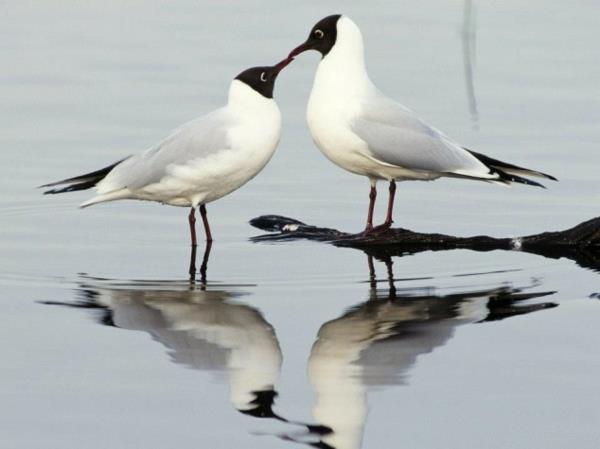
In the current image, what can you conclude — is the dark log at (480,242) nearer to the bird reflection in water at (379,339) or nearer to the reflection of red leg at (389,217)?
the reflection of red leg at (389,217)

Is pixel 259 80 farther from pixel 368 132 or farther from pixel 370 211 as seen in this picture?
pixel 370 211

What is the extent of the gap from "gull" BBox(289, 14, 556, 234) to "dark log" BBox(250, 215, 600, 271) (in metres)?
0.18

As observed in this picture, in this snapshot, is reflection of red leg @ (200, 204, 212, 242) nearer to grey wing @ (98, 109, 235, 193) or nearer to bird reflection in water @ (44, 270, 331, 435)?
grey wing @ (98, 109, 235, 193)

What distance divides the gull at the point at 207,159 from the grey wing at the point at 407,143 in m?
0.63

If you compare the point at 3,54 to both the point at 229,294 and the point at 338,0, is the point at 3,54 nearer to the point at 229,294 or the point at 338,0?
the point at 338,0

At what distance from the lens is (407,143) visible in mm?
10547

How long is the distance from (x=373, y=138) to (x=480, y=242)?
37.8 inches

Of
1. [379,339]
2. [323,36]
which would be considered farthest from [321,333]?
[323,36]

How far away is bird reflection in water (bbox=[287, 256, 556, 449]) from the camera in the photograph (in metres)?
6.71

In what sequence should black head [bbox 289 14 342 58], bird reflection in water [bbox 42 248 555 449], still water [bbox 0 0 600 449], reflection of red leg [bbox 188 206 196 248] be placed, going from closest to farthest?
still water [bbox 0 0 600 449]
bird reflection in water [bbox 42 248 555 449]
reflection of red leg [bbox 188 206 196 248]
black head [bbox 289 14 342 58]

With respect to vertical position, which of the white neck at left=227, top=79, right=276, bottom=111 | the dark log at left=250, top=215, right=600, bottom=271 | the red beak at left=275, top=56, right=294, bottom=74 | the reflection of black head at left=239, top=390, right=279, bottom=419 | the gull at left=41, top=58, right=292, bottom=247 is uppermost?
the red beak at left=275, top=56, right=294, bottom=74

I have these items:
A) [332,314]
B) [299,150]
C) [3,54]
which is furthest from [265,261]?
[3,54]

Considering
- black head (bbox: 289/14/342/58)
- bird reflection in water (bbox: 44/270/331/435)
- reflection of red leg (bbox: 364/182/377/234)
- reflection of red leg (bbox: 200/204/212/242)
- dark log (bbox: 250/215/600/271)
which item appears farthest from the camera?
black head (bbox: 289/14/342/58)

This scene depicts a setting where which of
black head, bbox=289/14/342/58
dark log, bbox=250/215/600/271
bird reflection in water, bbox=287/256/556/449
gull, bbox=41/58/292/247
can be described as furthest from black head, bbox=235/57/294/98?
bird reflection in water, bbox=287/256/556/449
